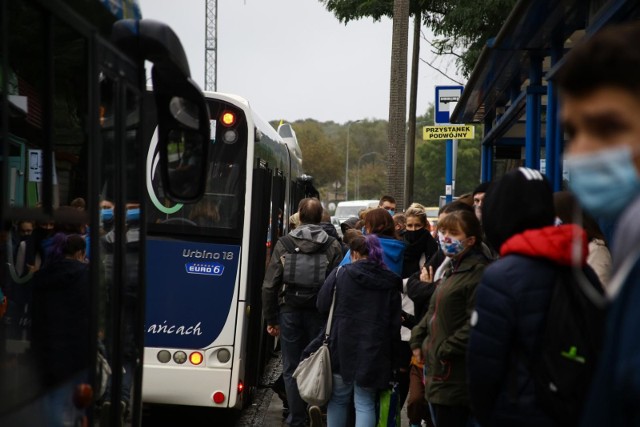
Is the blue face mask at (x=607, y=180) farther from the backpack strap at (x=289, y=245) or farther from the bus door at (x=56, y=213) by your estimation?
the backpack strap at (x=289, y=245)

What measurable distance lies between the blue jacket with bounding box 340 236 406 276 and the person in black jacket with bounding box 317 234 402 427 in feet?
1.40

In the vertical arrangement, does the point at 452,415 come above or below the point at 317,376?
above

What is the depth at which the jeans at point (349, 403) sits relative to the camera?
7.22 metres

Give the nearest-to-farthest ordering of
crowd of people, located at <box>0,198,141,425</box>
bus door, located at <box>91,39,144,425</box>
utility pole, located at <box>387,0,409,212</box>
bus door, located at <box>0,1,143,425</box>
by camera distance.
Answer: bus door, located at <box>0,1,143,425</box>
crowd of people, located at <box>0,198,141,425</box>
bus door, located at <box>91,39,144,425</box>
utility pole, located at <box>387,0,409,212</box>

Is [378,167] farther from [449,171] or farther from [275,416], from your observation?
[275,416]

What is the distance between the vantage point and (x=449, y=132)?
16672 millimetres

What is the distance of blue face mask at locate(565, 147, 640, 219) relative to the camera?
5.98 feet

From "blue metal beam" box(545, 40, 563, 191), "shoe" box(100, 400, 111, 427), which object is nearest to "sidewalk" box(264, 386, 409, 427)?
"blue metal beam" box(545, 40, 563, 191)

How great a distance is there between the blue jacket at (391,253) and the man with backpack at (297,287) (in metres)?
0.93

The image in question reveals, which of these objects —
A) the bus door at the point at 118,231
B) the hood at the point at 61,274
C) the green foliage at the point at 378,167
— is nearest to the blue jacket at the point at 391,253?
the bus door at the point at 118,231

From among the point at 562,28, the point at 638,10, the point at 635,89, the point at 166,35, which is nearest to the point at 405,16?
the point at 562,28

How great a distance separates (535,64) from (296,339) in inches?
128

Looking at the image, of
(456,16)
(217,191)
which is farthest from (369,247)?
(456,16)

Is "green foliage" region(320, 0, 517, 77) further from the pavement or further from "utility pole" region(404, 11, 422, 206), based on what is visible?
the pavement
